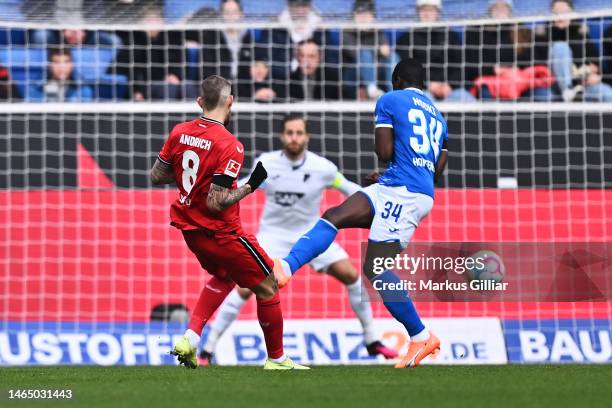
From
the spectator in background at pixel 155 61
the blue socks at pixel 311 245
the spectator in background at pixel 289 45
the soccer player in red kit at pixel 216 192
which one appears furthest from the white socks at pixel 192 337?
the spectator in background at pixel 289 45

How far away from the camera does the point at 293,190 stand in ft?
34.2

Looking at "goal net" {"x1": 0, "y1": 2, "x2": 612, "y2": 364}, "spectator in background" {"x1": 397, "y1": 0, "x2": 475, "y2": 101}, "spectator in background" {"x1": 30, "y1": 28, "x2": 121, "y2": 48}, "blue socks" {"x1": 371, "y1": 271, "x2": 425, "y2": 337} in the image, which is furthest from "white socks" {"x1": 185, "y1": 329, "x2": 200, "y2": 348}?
"spectator in background" {"x1": 397, "y1": 0, "x2": 475, "y2": 101}

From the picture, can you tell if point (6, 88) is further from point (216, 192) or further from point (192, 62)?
point (216, 192)

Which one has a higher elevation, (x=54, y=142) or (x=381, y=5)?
(x=381, y=5)

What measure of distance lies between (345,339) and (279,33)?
3.42 m

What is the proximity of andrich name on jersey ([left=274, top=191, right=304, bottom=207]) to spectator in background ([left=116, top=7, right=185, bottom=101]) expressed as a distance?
7.44ft

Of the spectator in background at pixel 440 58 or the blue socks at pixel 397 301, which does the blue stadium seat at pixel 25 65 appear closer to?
the spectator in background at pixel 440 58

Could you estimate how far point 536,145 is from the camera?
458 inches

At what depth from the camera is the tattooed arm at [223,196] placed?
7.18m

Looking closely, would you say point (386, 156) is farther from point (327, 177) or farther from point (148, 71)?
point (148, 71)

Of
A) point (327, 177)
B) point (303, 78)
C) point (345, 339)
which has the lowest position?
point (345, 339)

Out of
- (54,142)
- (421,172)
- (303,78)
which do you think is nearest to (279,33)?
(303,78)

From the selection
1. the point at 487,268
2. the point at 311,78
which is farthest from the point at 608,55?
the point at 487,268

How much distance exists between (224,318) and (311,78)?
3.23 m
